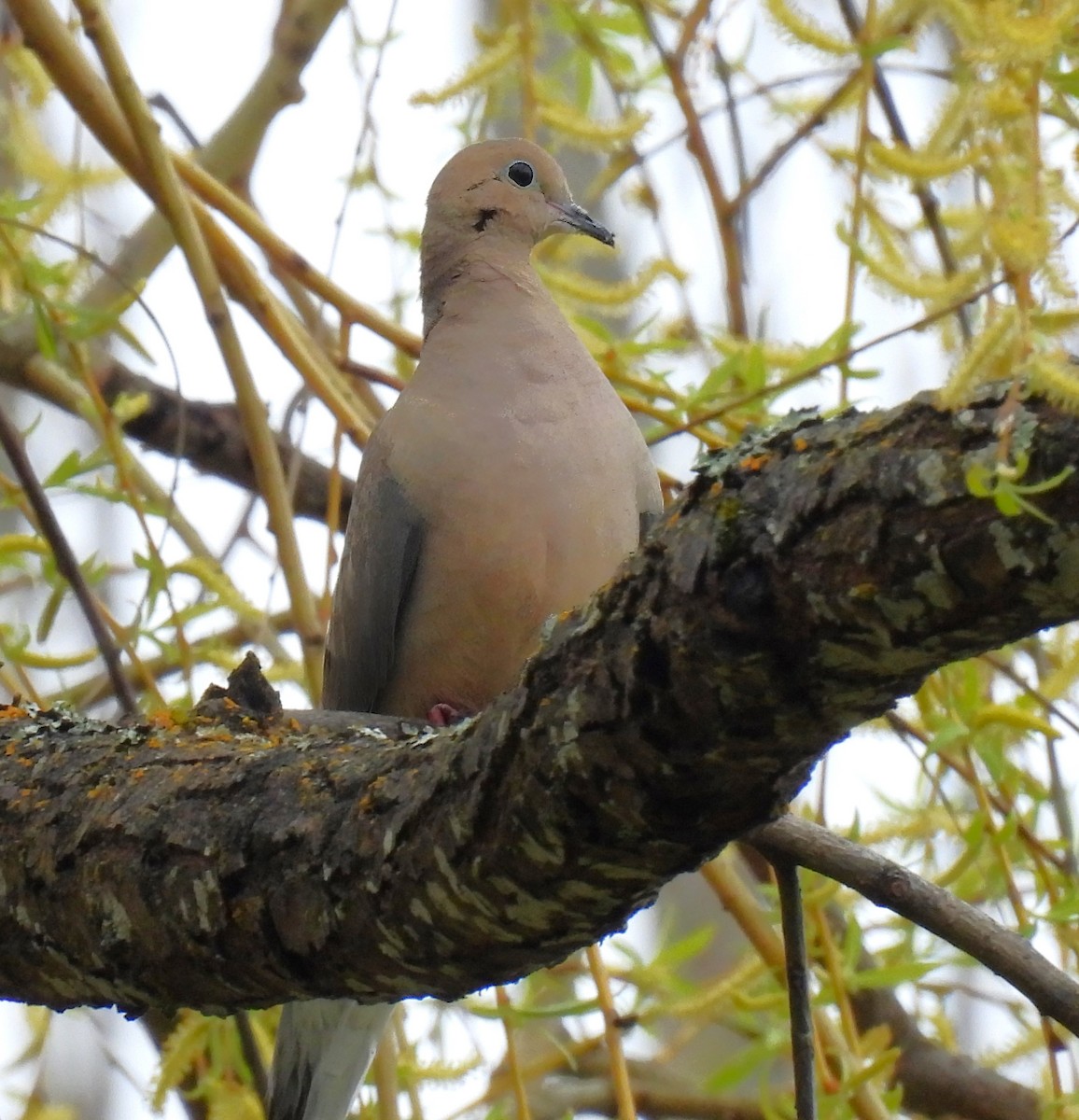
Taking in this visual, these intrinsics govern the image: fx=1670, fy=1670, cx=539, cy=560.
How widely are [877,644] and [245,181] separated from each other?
2.15 meters

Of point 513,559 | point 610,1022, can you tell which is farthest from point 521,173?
point 610,1022

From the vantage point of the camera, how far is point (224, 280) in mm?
2549

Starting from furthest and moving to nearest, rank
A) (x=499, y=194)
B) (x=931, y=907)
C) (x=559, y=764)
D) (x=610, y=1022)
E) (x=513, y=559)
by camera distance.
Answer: (x=499, y=194) < (x=513, y=559) < (x=610, y=1022) < (x=931, y=907) < (x=559, y=764)

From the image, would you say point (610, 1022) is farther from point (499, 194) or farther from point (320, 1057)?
point (499, 194)

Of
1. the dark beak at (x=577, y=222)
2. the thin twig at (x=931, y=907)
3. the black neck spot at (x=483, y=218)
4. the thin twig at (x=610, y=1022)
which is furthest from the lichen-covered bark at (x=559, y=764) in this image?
the dark beak at (x=577, y=222)

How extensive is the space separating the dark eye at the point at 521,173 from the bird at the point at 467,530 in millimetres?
330

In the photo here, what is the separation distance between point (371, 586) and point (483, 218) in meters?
0.72

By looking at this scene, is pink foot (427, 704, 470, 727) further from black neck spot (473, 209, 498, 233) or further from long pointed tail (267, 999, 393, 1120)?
black neck spot (473, 209, 498, 233)

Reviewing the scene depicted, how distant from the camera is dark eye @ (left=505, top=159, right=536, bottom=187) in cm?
278

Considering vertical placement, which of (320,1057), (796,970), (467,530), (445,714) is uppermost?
(467,530)

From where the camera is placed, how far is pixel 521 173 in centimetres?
279

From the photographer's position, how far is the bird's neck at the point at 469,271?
103 inches

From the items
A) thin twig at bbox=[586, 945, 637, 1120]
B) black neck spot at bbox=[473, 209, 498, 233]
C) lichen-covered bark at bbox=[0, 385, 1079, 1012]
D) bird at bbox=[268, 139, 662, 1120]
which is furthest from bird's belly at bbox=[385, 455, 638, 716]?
black neck spot at bbox=[473, 209, 498, 233]

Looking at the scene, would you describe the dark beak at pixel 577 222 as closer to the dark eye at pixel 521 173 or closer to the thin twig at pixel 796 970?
the dark eye at pixel 521 173
